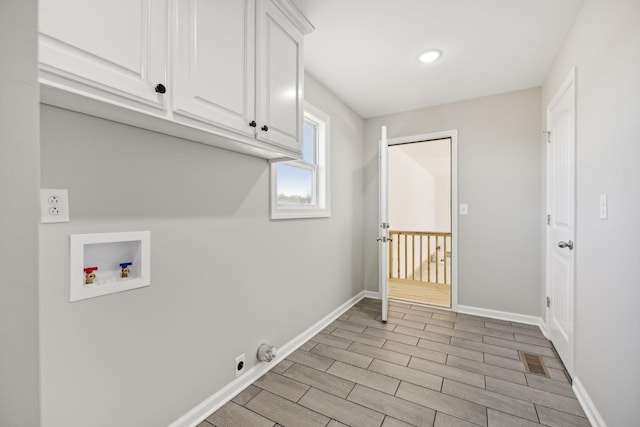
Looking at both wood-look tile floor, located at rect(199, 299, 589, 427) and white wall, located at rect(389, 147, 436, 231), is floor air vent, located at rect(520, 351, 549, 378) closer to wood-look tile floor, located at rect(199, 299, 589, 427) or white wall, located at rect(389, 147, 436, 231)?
wood-look tile floor, located at rect(199, 299, 589, 427)

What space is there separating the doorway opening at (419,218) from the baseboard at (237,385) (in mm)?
1452

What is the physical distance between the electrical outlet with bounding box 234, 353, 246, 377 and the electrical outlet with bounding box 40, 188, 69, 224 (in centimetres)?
128

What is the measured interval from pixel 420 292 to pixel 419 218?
4.26m

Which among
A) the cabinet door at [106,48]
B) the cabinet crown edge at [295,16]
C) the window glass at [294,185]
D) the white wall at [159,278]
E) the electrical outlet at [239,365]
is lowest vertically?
the electrical outlet at [239,365]

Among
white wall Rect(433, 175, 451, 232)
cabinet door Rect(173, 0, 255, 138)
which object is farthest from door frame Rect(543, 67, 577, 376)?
white wall Rect(433, 175, 451, 232)

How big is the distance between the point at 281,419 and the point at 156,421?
638 mm

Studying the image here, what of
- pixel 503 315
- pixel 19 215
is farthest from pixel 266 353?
pixel 503 315

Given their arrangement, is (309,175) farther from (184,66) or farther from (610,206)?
(610,206)

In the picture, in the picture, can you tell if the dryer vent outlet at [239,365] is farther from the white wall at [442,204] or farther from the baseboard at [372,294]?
the white wall at [442,204]

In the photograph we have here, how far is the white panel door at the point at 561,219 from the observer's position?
201cm

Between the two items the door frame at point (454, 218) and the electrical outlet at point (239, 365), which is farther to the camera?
the door frame at point (454, 218)

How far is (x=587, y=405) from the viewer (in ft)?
5.41

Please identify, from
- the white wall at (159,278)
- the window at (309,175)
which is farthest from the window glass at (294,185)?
the white wall at (159,278)

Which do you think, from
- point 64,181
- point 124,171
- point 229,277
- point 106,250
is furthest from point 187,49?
point 229,277
